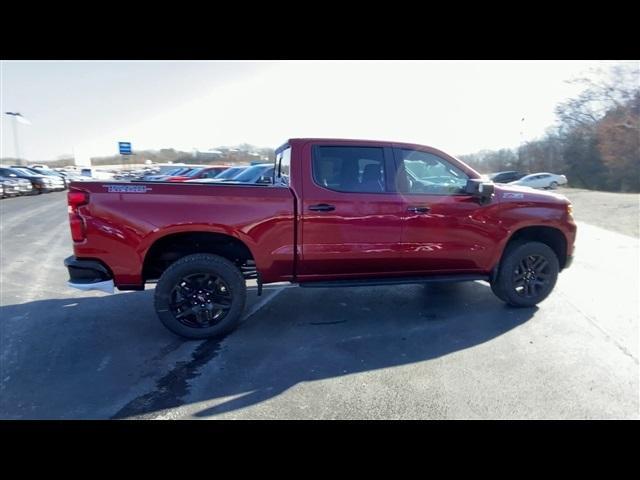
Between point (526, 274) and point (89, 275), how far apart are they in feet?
16.8

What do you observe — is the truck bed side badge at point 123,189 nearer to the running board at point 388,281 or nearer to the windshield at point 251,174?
the running board at point 388,281

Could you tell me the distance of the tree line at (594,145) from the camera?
99.0 ft

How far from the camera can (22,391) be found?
2.66m

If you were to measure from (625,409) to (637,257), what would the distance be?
6.15 meters

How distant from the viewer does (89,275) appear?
11.2 ft

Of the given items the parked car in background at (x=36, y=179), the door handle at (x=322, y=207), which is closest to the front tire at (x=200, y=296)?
the door handle at (x=322, y=207)

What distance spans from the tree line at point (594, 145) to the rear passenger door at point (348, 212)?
30285mm

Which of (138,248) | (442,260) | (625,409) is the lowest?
(625,409)

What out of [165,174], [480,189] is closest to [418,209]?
[480,189]

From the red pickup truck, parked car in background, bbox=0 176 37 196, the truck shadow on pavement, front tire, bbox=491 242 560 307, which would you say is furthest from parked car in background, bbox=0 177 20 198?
front tire, bbox=491 242 560 307

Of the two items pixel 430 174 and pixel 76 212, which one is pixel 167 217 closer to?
pixel 76 212
